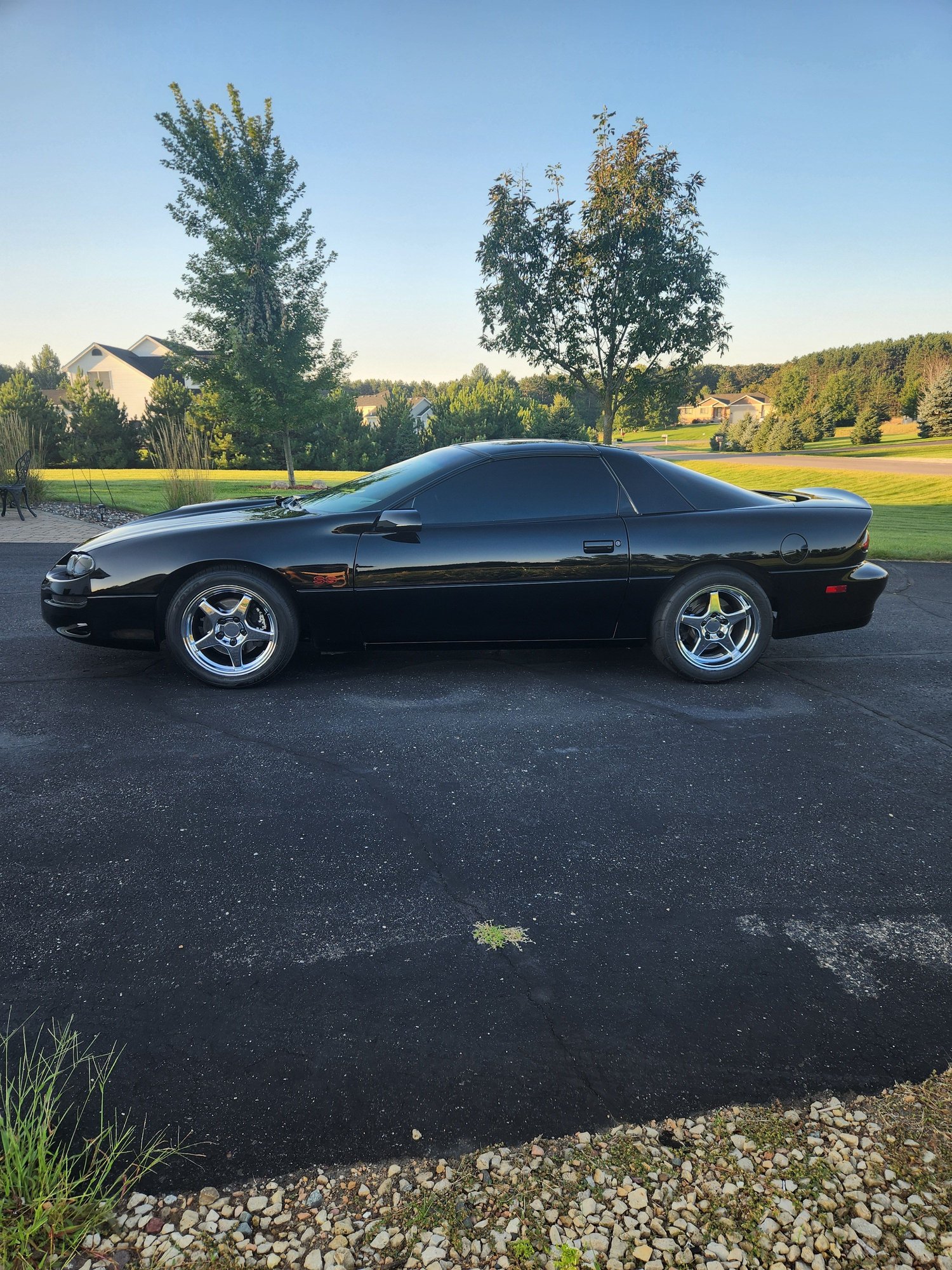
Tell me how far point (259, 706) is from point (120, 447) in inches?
1537

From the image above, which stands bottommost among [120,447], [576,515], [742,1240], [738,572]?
[742,1240]

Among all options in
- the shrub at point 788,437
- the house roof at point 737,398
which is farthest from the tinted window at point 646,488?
the house roof at point 737,398

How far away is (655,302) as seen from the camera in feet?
63.4

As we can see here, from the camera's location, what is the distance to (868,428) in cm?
5694

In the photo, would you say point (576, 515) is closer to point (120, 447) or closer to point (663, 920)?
point (663, 920)

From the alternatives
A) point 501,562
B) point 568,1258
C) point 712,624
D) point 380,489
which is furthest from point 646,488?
point 568,1258

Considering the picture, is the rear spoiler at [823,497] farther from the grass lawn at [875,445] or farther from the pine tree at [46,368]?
the pine tree at [46,368]

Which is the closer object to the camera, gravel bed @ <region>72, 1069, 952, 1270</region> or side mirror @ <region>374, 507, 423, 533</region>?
gravel bed @ <region>72, 1069, 952, 1270</region>

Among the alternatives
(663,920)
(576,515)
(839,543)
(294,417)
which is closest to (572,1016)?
(663,920)

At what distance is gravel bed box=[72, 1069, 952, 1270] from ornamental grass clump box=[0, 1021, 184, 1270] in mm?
68

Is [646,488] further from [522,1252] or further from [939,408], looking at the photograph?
[939,408]

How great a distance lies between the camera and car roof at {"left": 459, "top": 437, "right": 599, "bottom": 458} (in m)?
4.89

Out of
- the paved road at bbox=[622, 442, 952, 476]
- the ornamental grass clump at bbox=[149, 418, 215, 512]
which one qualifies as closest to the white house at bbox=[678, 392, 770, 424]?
the paved road at bbox=[622, 442, 952, 476]

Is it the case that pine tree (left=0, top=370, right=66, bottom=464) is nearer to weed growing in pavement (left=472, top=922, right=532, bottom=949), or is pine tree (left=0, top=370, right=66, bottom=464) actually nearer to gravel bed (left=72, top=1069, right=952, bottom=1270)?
weed growing in pavement (left=472, top=922, right=532, bottom=949)
